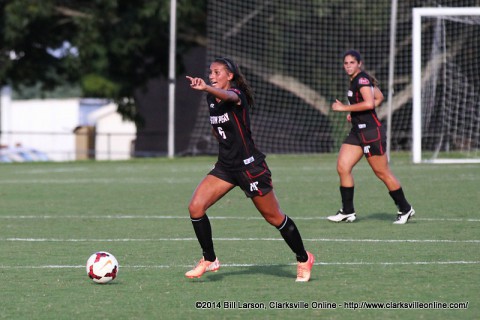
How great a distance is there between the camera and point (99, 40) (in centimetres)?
3238

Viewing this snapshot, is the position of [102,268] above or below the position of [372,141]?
below

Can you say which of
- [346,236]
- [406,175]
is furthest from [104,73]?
[346,236]

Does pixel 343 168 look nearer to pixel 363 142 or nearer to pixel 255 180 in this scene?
pixel 363 142

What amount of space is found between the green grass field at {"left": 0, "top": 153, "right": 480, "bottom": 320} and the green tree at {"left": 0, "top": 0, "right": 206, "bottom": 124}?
12.9 metres

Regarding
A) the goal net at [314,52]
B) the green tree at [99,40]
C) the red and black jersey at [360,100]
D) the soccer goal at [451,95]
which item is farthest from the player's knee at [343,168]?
the green tree at [99,40]

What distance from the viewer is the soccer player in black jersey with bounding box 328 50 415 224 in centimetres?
1284

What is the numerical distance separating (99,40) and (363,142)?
2037 centimetres

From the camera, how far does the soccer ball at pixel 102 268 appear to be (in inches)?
331

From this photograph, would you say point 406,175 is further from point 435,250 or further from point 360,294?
point 360,294

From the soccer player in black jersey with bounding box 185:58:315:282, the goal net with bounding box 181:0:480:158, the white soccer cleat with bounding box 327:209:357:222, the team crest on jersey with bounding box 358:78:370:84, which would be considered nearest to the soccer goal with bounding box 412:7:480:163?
the goal net with bounding box 181:0:480:158

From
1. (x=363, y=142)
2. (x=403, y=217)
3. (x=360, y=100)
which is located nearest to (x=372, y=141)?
(x=363, y=142)

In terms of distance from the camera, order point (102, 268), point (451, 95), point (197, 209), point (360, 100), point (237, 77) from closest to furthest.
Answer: point (102, 268)
point (237, 77)
point (197, 209)
point (360, 100)
point (451, 95)

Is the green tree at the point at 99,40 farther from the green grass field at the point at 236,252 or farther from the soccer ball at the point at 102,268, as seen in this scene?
the soccer ball at the point at 102,268

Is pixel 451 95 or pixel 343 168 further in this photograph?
pixel 451 95
